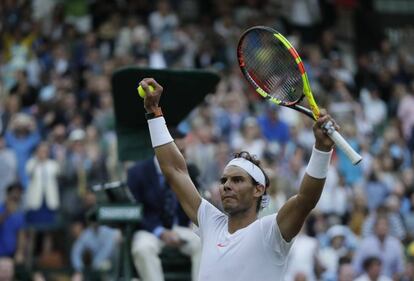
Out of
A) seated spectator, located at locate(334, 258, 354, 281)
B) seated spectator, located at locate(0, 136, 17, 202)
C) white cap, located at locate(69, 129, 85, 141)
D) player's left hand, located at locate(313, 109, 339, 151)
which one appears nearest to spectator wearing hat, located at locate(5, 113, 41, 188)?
seated spectator, located at locate(0, 136, 17, 202)

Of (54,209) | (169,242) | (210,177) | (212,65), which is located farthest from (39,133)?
(169,242)

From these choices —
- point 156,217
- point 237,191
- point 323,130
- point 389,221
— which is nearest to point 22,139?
point 389,221

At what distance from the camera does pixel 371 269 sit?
46.0ft

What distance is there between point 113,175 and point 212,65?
4740mm

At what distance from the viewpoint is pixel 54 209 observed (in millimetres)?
15984

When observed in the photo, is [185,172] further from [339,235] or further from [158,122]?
[339,235]

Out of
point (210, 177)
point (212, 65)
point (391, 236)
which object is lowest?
point (391, 236)

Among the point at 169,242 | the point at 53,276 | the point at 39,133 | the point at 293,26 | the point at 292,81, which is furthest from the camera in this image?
the point at 293,26

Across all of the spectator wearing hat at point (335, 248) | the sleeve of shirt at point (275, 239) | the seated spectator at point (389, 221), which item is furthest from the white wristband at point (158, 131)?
the seated spectator at point (389, 221)

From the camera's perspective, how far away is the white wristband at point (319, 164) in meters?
6.68

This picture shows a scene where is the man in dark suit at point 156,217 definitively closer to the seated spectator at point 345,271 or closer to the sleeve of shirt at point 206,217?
the seated spectator at point 345,271

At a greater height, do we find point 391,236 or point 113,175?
point 113,175

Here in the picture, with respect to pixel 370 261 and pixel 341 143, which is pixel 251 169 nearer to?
pixel 341 143

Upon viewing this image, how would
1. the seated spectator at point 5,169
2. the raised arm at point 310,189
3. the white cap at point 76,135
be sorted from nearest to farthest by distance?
the raised arm at point 310,189
the seated spectator at point 5,169
the white cap at point 76,135
